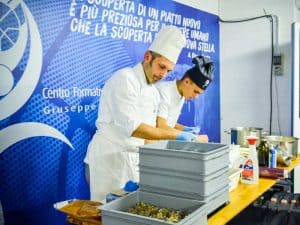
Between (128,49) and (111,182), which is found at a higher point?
(128,49)

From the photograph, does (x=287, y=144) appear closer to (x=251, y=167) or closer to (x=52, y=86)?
(x=251, y=167)

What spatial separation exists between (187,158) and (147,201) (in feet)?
0.97

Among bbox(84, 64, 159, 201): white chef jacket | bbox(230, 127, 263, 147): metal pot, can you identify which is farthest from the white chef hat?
bbox(230, 127, 263, 147): metal pot

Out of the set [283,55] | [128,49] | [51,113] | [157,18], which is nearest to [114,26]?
[128,49]

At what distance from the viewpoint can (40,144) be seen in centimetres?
226

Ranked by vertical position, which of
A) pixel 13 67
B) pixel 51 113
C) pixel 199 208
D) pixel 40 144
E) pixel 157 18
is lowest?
pixel 199 208

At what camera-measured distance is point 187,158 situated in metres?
1.47

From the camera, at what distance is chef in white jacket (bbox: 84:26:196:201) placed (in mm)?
2432

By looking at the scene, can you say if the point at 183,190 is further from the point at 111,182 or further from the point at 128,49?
the point at 128,49

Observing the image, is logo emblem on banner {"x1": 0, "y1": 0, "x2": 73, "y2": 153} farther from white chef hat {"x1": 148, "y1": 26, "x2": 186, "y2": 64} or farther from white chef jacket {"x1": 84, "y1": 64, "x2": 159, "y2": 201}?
white chef hat {"x1": 148, "y1": 26, "x2": 186, "y2": 64}

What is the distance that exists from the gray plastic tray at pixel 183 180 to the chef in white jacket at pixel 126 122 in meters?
0.82

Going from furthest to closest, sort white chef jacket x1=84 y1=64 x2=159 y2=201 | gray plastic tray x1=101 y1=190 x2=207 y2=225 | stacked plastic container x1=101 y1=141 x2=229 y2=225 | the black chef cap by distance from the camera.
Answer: the black chef cap, white chef jacket x1=84 y1=64 x2=159 y2=201, stacked plastic container x1=101 y1=141 x2=229 y2=225, gray plastic tray x1=101 y1=190 x2=207 y2=225

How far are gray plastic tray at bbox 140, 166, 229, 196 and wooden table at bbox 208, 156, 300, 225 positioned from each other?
0.14 m

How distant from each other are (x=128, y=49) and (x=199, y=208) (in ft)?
5.86
